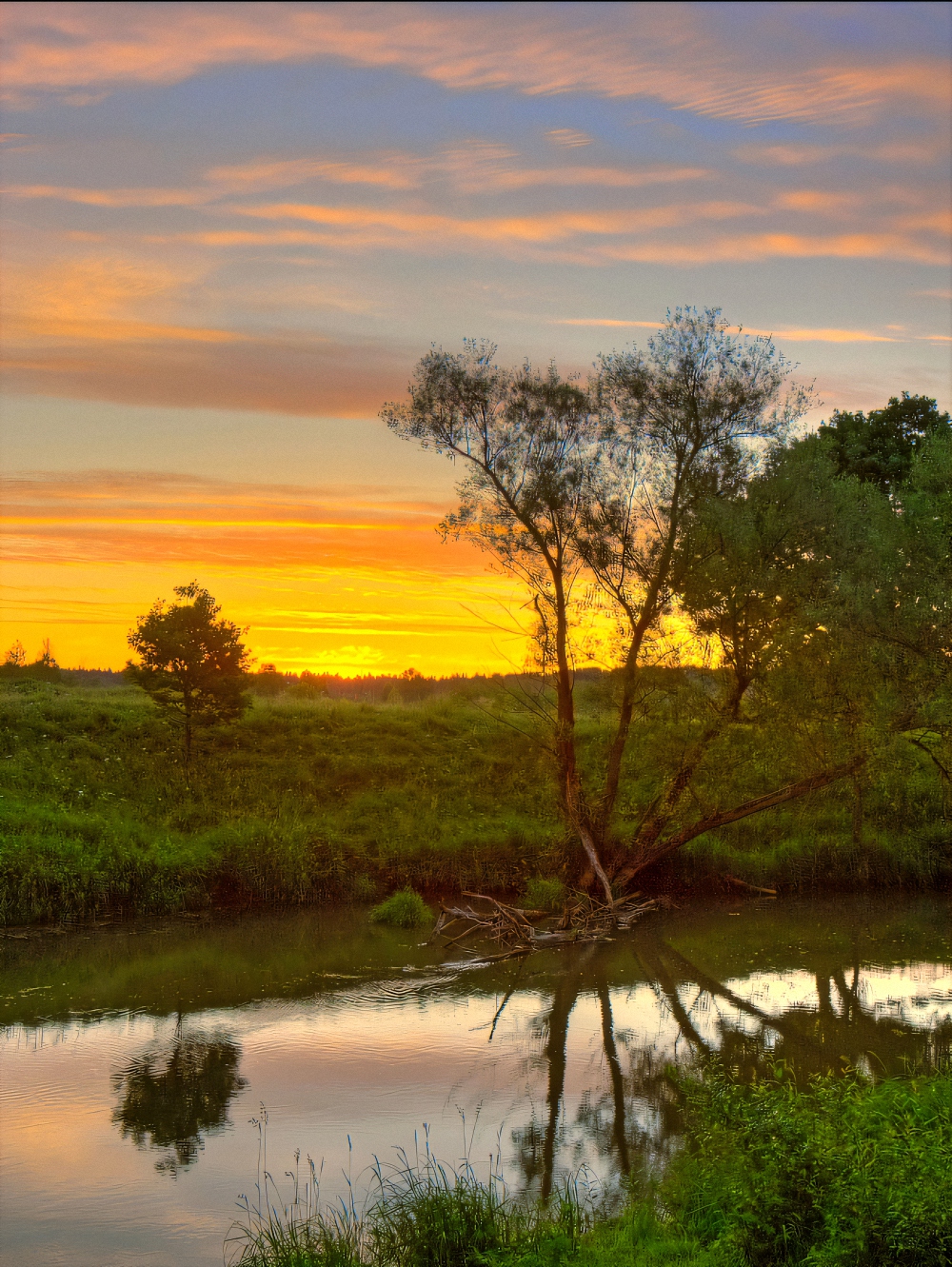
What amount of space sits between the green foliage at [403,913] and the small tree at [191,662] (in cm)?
779

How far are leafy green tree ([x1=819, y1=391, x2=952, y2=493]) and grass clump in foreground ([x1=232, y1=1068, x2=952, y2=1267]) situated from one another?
30035 millimetres

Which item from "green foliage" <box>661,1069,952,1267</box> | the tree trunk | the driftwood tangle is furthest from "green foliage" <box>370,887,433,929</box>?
"green foliage" <box>661,1069,952,1267</box>

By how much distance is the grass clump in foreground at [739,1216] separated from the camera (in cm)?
650

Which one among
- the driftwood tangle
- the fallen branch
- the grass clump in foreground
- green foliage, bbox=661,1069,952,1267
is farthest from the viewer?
the fallen branch

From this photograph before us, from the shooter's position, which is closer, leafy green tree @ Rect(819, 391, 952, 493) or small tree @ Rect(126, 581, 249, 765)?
small tree @ Rect(126, 581, 249, 765)

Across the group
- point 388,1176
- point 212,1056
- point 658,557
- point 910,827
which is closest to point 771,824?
point 910,827

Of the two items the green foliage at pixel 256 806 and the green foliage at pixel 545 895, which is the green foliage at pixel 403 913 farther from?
the green foliage at pixel 545 895

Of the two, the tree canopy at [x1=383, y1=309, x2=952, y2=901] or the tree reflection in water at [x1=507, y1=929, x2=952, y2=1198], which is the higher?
the tree canopy at [x1=383, y1=309, x2=952, y2=901]

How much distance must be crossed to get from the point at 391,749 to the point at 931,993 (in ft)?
59.2

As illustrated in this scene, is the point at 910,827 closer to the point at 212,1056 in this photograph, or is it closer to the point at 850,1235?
the point at 212,1056

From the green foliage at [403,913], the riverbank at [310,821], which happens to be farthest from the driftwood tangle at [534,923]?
the riverbank at [310,821]

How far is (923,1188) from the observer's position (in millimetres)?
6551

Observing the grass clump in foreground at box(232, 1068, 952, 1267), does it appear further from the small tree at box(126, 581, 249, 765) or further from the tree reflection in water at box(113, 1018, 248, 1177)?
the small tree at box(126, 581, 249, 765)

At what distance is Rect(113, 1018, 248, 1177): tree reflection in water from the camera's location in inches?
448
